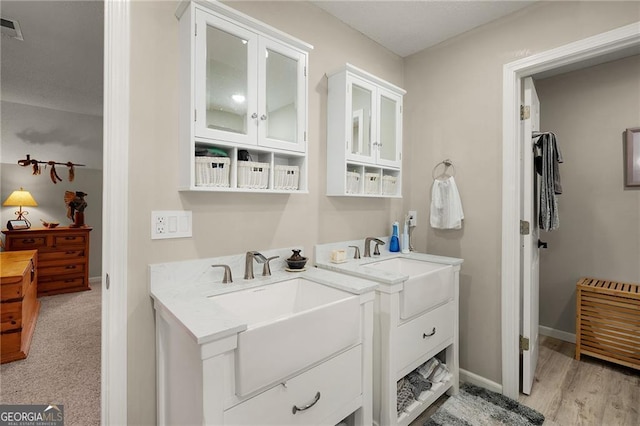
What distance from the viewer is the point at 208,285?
1.43 metres

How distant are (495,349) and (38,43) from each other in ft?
14.5

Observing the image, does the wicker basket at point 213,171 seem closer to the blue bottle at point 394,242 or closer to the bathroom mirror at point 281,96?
the bathroom mirror at point 281,96

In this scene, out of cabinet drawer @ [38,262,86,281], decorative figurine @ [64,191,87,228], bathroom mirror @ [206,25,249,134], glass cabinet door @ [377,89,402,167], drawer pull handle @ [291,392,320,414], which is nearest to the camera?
drawer pull handle @ [291,392,320,414]

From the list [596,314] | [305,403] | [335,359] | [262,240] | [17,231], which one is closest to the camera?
[305,403]

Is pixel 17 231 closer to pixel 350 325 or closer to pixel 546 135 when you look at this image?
pixel 350 325

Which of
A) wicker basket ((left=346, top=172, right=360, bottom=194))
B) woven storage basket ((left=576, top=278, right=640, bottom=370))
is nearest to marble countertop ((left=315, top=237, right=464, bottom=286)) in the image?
wicker basket ((left=346, top=172, right=360, bottom=194))

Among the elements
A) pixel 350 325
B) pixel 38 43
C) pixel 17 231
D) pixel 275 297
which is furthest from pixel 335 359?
pixel 17 231

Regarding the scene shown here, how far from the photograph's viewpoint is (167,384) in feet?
4.20

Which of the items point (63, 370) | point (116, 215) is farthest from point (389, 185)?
point (63, 370)

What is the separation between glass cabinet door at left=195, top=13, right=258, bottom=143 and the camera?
4.32ft

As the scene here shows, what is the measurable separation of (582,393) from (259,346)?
2.37 meters

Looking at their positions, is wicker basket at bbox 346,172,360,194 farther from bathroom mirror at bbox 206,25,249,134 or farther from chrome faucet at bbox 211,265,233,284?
chrome faucet at bbox 211,265,233,284

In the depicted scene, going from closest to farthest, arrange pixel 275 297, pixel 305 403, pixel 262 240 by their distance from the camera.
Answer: pixel 305 403, pixel 275 297, pixel 262 240

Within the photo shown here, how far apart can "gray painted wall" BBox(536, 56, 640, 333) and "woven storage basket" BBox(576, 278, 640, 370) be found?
0.28m
